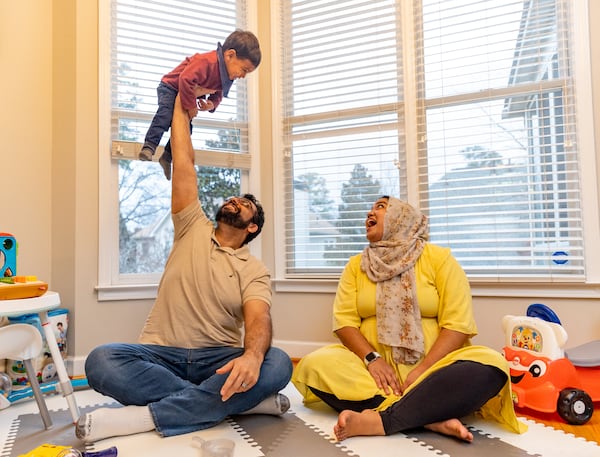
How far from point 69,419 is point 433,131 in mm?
2329

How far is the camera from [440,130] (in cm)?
282

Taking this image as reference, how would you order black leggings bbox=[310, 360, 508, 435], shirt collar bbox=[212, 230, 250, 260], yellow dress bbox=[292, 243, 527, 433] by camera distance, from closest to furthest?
black leggings bbox=[310, 360, 508, 435], yellow dress bbox=[292, 243, 527, 433], shirt collar bbox=[212, 230, 250, 260]

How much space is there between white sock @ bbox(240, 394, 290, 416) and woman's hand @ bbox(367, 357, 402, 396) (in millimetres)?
373

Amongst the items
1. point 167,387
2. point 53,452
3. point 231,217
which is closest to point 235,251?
point 231,217

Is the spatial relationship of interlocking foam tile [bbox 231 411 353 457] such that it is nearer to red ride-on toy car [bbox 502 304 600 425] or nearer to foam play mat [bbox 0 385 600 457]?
foam play mat [bbox 0 385 600 457]

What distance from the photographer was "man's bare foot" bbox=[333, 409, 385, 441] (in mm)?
1679

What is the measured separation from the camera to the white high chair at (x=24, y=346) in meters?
1.77

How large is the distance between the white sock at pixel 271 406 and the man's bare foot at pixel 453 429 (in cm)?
56

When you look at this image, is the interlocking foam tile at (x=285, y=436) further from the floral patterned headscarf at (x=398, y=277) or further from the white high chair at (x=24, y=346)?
the white high chair at (x=24, y=346)

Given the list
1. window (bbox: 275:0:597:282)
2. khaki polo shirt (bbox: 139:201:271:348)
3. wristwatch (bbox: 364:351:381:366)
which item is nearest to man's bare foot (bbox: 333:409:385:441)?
wristwatch (bbox: 364:351:381:366)

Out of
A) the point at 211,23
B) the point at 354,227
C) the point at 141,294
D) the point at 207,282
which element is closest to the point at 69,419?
the point at 207,282

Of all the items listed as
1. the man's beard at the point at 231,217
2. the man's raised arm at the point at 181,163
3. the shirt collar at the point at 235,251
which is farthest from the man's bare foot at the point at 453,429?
the man's raised arm at the point at 181,163

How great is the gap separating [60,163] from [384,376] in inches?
84.1

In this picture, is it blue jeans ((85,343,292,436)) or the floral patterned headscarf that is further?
the floral patterned headscarf
